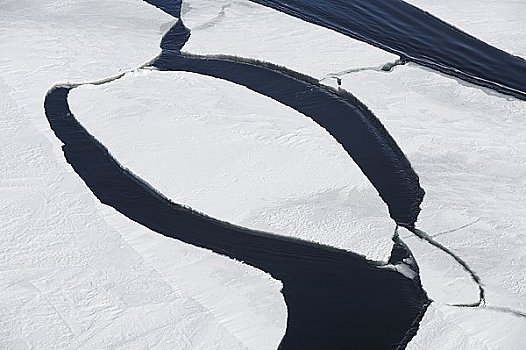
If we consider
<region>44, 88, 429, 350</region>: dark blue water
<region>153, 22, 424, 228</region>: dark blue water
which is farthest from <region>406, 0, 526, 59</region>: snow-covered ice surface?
<region>44, 88, 429, 350</region>: dark blue water

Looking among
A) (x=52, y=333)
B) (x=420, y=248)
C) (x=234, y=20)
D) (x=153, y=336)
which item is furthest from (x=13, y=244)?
(x=234, y=20)

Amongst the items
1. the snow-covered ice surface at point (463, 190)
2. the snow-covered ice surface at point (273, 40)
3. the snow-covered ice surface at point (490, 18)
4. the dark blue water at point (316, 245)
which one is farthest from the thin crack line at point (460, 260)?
the snow-covered ice surface at point (490, 18)

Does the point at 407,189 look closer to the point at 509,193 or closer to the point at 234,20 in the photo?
the point at 509,193

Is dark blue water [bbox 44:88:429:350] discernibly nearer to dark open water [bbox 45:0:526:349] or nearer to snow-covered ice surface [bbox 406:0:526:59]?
dark open water [bbox 45:0:526:349]

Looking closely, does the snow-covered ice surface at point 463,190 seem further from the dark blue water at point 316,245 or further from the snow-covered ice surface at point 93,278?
the snow-covered ice surface at point 93,278

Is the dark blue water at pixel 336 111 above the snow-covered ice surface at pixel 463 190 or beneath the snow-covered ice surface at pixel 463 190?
beneath

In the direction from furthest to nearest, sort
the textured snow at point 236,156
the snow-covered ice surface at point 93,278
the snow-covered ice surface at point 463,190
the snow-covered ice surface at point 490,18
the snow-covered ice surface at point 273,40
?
the snow-covered ice surface at point 490,18
the snow-covered ice surface at point 273,40
the textured snow at point 236,156
the snow-covered ice surface at point 463,190
the snow-covered ice surface at point 93,278
